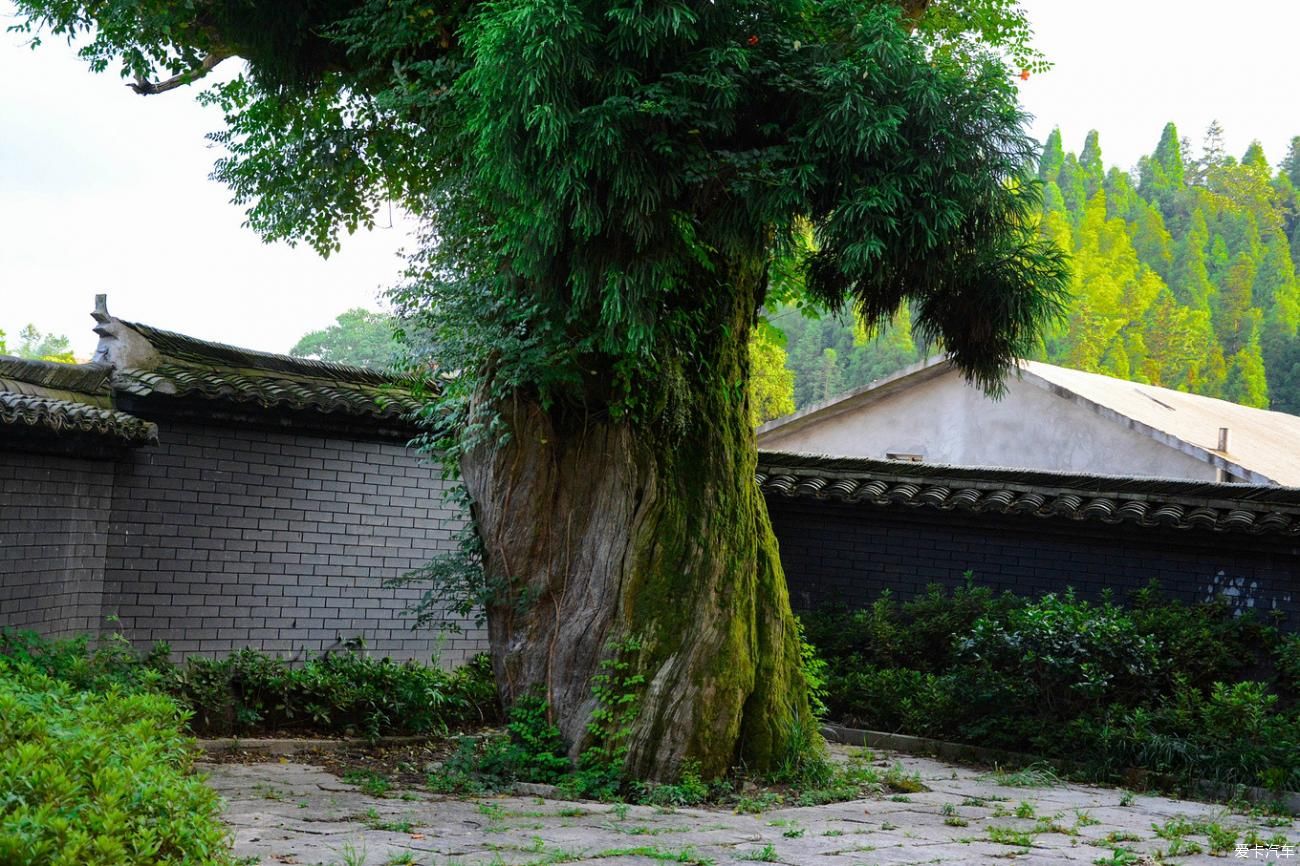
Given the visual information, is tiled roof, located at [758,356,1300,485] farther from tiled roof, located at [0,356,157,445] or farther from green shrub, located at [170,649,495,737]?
tiled roof, located at [0,356,157,445]

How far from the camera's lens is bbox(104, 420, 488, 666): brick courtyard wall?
9.51 meters

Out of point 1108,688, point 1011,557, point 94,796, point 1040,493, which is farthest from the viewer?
point 1011,557

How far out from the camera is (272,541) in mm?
10344

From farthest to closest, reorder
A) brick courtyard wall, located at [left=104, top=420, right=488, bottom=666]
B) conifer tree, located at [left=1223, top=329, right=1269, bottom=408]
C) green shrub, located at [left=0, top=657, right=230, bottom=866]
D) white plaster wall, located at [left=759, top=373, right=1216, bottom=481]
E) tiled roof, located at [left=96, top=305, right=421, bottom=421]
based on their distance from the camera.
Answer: conifer tree, located at [left=1223, top=329, right=1269, bottom=408], white plaster wall, located at [left=759, top=373, right=1216, bottom=481], brick courtyard wall, located at [left=104, top=420, right=488, bottom=666], tiled roof, located at [left=96, top=305, right=421, bottom=421], green shrub, located at [left=0, top=657, right=230, bottom=866]

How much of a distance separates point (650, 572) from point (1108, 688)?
13.7 feet

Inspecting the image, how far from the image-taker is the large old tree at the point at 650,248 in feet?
22.7

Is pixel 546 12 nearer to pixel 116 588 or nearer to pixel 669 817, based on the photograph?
pixel 669 817

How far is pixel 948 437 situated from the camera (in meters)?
20.2

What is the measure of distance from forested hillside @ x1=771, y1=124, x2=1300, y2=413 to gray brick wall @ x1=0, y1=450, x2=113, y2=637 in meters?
25.8

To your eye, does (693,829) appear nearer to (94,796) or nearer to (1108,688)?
(94,796)

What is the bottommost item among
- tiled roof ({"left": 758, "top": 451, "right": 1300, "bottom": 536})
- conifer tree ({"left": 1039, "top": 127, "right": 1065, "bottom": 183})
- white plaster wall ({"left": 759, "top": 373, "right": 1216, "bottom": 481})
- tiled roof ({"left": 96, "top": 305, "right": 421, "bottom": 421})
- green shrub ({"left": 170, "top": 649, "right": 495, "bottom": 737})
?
green shrub ({"left": 170, "top": 649, "right": 495, "bottom": 737})

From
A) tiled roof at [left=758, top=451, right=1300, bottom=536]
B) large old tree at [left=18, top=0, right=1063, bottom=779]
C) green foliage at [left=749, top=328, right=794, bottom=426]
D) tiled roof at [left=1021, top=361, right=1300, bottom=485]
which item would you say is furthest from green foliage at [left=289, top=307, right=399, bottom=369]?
large old tree at [left=18, top=0, right=1063, bottom=779]

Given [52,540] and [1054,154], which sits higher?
[1054,154]

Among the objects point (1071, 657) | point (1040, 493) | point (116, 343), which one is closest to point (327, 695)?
point (116, 343)
